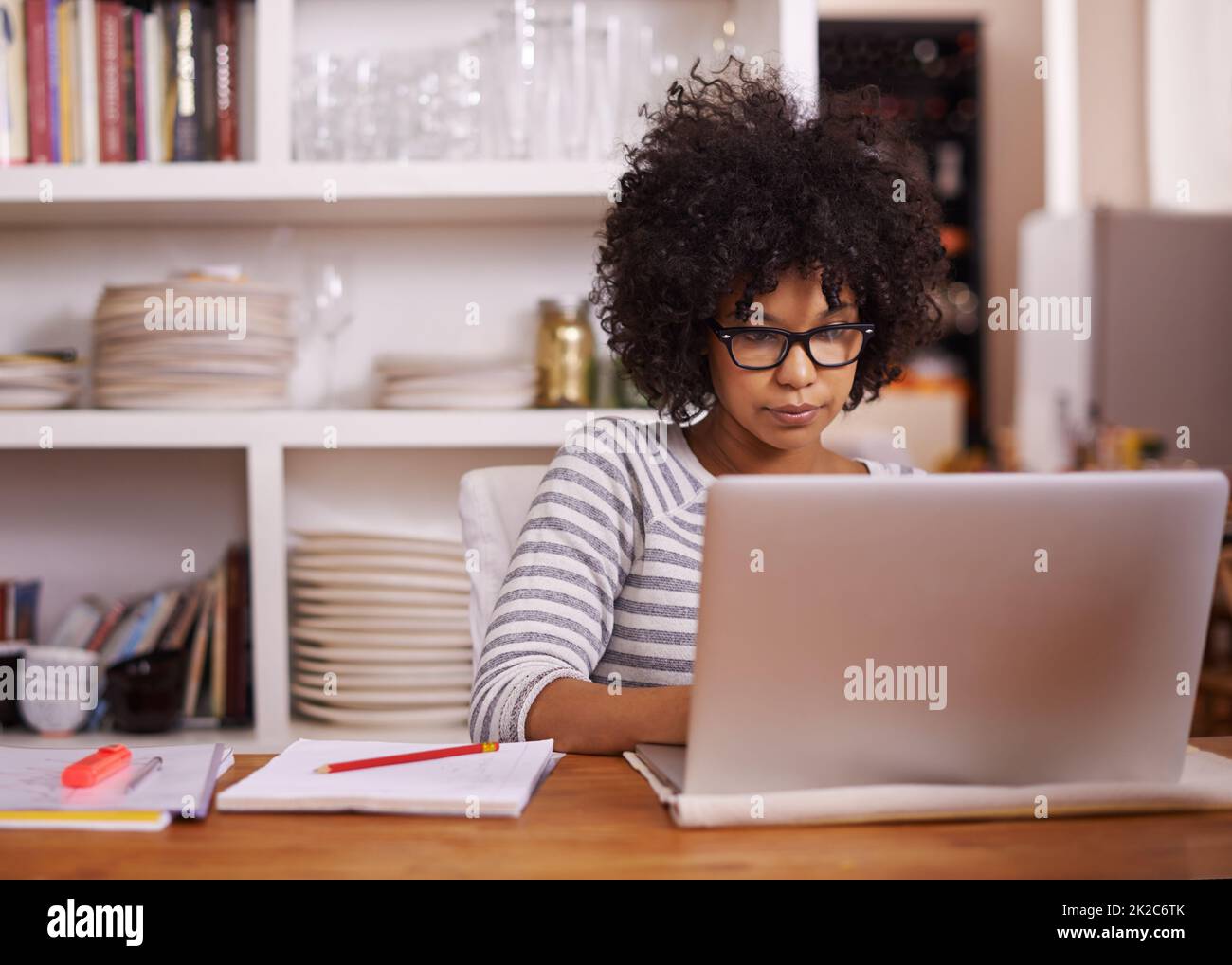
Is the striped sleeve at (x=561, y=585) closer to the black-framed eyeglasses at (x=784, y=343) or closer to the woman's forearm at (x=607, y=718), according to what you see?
the woman's forearm at (x=607, y=718)

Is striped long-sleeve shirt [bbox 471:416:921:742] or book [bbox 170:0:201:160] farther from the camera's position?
book [bbox 170:0:201:160]

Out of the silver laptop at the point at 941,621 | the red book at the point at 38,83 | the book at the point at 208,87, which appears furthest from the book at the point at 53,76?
the silver laptop at the point at 941,621

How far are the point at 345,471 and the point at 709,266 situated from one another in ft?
3.75

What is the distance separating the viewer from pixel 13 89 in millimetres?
1981

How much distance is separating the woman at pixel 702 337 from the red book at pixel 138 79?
3.21 ft

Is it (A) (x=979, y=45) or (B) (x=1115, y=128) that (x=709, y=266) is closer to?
(B) (x=1115, y=128)

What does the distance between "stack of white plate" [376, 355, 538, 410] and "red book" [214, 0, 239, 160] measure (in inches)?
17.5

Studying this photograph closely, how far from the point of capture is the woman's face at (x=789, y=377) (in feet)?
4.05

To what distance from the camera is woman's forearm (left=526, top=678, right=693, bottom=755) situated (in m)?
0.97
